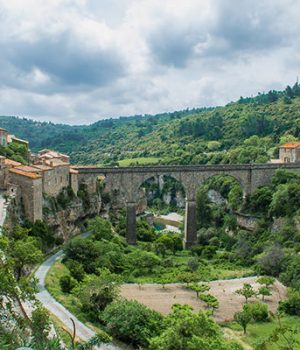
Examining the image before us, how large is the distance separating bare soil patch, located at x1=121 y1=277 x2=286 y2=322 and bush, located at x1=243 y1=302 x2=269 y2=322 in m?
1.67

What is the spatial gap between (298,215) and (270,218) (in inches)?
229

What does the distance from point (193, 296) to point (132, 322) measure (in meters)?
14.8

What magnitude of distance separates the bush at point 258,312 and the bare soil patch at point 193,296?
5.47 feet

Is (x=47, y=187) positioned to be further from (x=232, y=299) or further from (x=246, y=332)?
(x=246, y=332)

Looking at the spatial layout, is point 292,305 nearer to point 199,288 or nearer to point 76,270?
point 199,288

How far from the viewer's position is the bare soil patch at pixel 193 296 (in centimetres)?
3862

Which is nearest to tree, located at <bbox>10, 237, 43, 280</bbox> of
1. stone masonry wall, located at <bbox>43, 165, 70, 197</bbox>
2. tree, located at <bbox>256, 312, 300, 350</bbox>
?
tree, located at <bbox>256, 312, 300, 350</bbox>

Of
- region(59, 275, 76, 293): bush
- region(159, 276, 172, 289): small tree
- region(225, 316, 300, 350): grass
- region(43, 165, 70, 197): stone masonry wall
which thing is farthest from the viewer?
region(43, 165, 70, 197): stone masonry wall

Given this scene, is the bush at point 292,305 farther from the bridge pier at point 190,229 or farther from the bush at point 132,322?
the bridge pier at point 190,229

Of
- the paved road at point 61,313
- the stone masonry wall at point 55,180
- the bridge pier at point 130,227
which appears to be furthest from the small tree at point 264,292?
the stone masonry wall at point 55,180

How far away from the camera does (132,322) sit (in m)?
28.1

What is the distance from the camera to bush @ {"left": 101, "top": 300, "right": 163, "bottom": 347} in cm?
2784

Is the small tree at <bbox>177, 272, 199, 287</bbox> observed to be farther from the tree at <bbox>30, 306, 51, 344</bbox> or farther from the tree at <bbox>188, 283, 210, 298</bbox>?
the tree at <bbox>30, 306, 51, 344</bbox>

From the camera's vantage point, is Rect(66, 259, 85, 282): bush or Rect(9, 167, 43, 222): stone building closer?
Rect(66, 259, 85, 282): bush
